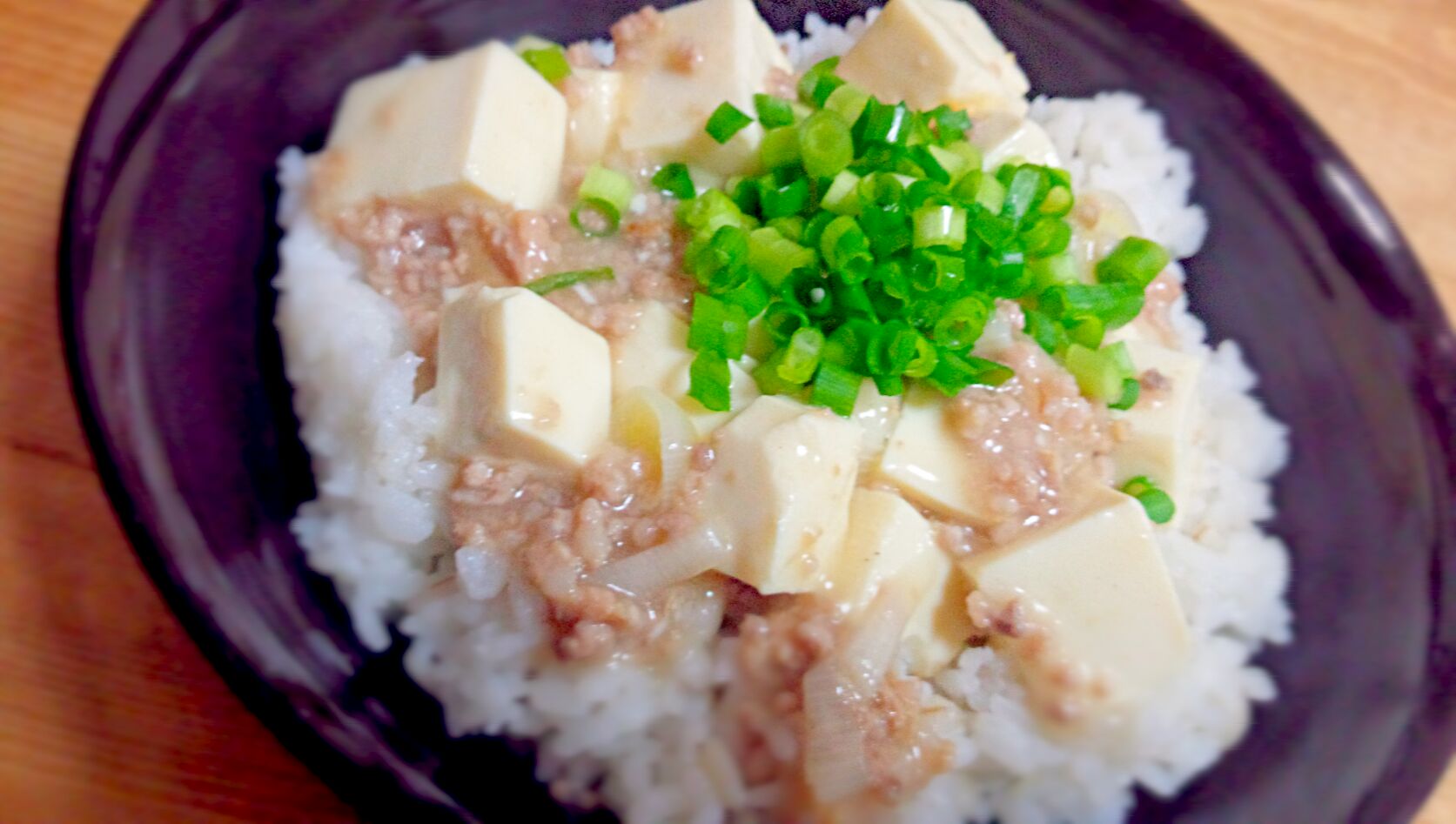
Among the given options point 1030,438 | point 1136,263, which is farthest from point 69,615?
point 1136,263

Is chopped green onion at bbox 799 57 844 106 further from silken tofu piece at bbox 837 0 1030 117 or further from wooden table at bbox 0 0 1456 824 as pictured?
wooden table at bbox 0 0 1456 824

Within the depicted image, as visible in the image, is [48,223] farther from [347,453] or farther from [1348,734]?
[1348,734]

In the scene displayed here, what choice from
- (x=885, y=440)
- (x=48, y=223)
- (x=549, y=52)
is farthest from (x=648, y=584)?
(x=48, y=223)

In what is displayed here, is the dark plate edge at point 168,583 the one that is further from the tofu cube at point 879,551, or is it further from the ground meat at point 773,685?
the tofu cube at point 879,551

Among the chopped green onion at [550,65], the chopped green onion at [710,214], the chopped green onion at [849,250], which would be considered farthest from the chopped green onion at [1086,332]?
the chopped green onion at [550,65]

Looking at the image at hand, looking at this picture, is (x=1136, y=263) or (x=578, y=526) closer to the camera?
(x=578, y=526)

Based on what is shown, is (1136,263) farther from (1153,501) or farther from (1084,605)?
(1084,605)
